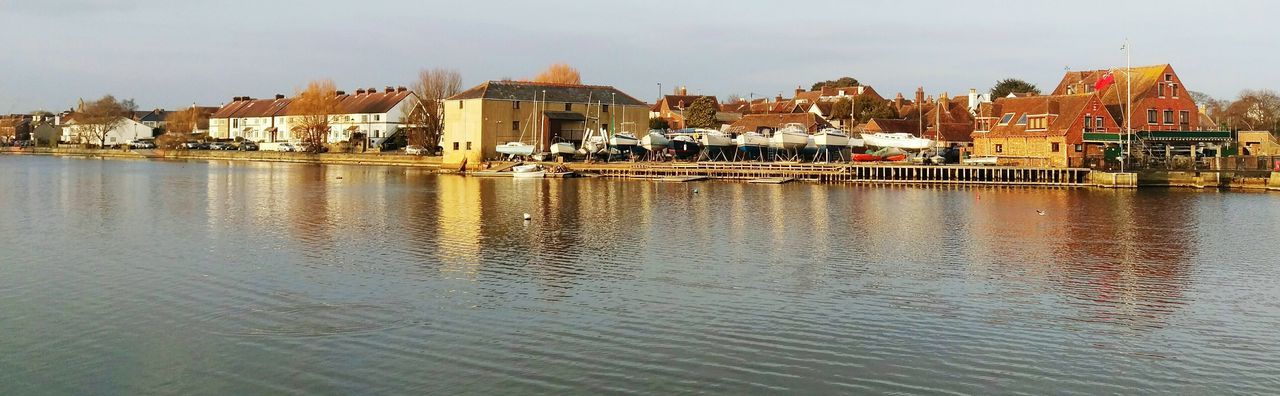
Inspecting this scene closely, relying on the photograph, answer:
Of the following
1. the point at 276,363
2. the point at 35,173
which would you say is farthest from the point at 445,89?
the point at 276,363

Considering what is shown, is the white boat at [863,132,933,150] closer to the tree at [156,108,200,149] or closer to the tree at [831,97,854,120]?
the tree at [831,97,854,120]

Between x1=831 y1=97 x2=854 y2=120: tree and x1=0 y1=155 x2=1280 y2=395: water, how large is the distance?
5345cm

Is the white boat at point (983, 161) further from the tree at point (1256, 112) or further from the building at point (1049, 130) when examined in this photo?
the tree at point (1256, 112)

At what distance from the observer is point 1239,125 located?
263 feet

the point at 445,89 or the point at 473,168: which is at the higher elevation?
the point at 445,89

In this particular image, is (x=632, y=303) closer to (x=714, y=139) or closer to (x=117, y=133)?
(x=714, y=139)

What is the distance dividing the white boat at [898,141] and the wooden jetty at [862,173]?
652 centimetres

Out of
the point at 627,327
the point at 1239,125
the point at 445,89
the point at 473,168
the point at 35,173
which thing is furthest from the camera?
the point at 445,89

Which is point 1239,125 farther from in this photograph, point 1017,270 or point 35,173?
point 35,173

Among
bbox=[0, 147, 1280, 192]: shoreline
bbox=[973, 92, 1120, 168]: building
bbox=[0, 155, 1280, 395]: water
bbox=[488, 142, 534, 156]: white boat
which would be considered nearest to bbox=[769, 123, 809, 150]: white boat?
bbox=[0, 147, 1280, 192]: shoreline

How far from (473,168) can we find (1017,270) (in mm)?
49336

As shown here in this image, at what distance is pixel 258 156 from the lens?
92.6 meters

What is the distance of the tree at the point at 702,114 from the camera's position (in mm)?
91062

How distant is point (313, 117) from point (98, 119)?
34.8m
